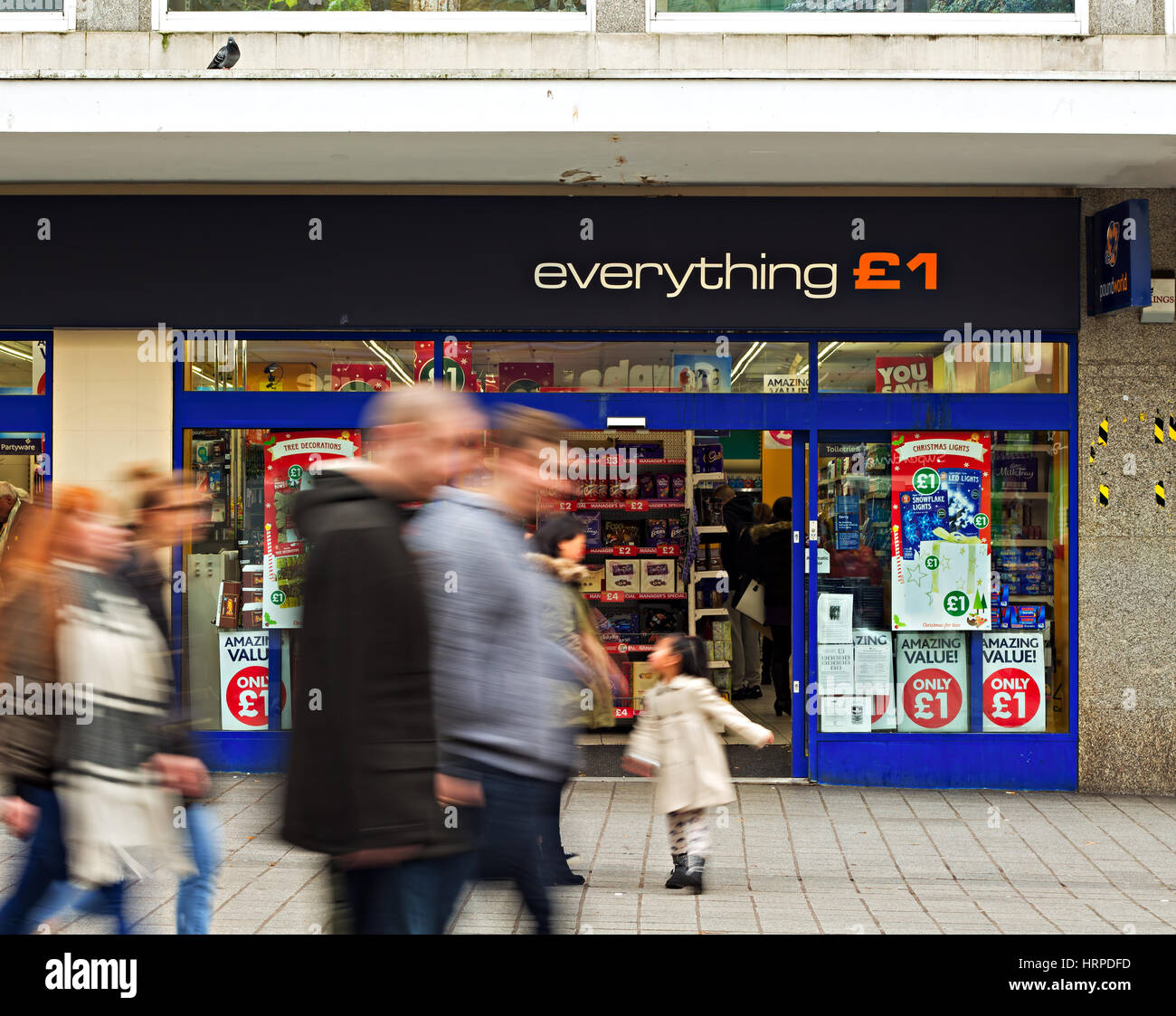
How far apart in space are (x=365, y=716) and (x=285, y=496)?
21.1 feet

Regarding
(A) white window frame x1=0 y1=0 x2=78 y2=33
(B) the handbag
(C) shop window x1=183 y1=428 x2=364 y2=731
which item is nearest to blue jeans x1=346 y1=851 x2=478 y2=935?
(C) shop window x1=183 y1=428 x2=364 y2=731

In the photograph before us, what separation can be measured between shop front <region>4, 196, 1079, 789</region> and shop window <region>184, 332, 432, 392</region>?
14 millimetres

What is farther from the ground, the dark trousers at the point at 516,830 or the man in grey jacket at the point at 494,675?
the man in grey jacket at the point at 494,675

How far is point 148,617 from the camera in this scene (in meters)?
4.08

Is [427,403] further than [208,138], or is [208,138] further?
[208,138]

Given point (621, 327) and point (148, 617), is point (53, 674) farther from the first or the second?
point (621, 327)

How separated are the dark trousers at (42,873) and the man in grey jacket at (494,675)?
1208mm

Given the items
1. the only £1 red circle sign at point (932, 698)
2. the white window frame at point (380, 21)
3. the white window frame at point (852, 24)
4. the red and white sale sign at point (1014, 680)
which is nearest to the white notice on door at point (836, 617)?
the only £1 red circle sign at point (932, 698)

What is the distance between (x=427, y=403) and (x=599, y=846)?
456cm

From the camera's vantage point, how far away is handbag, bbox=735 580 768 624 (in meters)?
11.8

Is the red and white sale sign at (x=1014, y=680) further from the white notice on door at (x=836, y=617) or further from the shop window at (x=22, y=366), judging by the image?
the shop window at (x=22, y=366)

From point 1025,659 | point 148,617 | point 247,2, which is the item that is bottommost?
point 1025,659

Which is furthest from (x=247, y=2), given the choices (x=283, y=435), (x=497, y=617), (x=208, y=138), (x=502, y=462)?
(x=497, y=617)

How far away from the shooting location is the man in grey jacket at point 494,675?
3.71 m
